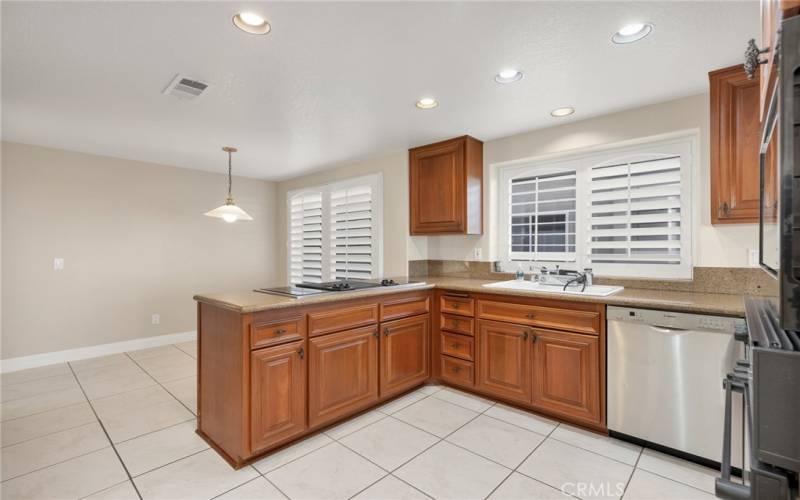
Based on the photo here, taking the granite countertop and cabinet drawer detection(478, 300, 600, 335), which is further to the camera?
cabinet drawer detection(478, 300, 600, 335)

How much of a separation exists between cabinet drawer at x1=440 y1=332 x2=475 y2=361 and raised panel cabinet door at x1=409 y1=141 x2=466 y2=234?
101 cm

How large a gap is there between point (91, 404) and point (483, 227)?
3.67 metres

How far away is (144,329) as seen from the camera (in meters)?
4.55

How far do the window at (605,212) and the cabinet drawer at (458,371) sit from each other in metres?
1.07

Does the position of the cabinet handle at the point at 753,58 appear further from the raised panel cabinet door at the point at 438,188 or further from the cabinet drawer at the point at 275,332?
the raised panel cabinet door at the point at 438,188

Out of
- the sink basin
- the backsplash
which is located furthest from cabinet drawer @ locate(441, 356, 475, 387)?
the backsplash

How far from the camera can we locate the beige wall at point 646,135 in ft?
8.20

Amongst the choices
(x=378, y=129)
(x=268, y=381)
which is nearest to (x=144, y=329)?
(x=268, y=381)

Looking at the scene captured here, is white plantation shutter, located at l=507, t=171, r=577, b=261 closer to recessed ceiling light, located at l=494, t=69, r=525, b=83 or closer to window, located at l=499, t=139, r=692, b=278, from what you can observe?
window, located at l=499, t=139, r=692, b=278

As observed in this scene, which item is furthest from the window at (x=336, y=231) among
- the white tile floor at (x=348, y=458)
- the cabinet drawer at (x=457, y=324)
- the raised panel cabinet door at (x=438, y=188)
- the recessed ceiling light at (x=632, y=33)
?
the recessed ceiling light at (x=632, y=33)

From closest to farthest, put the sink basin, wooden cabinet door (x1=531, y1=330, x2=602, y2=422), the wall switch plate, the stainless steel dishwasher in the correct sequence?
the stainless steel dishwasher → the wall switch plate → wooden cabinet door (x1=531, y1=330, x2=602, y2=422) → the sink basin

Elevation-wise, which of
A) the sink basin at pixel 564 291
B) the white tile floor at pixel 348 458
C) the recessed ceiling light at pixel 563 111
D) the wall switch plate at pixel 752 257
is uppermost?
the recessed ceiling light at pixel 563 111

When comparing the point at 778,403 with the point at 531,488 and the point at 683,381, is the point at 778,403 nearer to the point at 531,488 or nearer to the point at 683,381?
the point at 531,488

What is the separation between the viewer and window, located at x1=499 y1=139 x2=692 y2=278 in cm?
272
